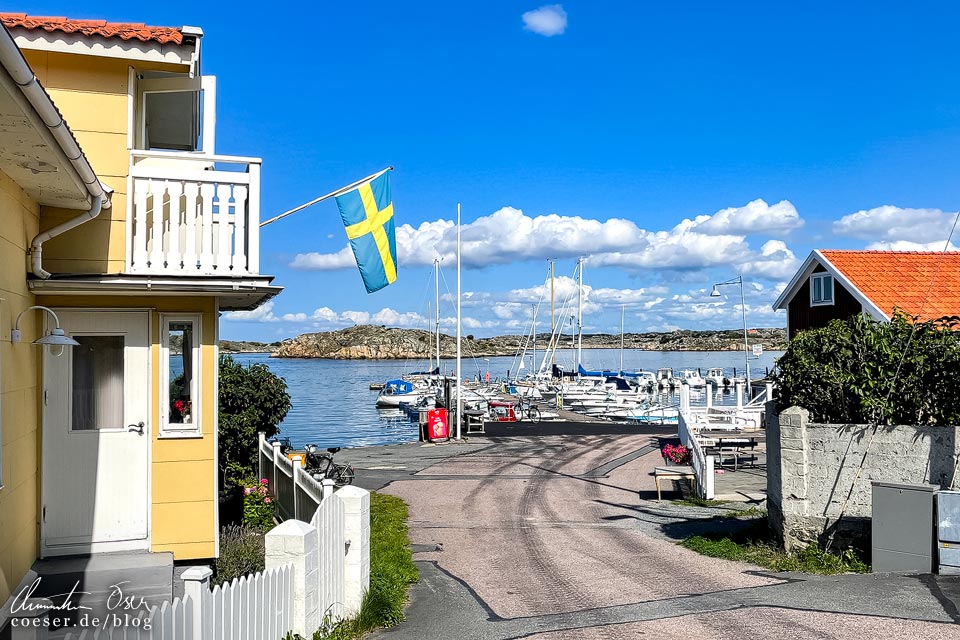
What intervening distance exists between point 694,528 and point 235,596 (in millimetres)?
10385

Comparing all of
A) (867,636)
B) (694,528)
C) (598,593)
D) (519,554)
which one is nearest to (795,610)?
(867,636)

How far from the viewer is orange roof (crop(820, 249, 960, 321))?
24.1 meters

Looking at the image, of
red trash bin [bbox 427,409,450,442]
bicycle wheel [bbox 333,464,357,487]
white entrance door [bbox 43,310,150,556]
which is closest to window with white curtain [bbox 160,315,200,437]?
→ white entrance door [bbox 43,310,150,556]

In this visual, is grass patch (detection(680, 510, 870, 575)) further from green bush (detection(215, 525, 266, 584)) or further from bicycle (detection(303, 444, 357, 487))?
bicycle (detection(303, 444, 357, 487))

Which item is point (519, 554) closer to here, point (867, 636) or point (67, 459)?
point (867, 636)

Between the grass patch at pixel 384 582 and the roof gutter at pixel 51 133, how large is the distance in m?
4.50

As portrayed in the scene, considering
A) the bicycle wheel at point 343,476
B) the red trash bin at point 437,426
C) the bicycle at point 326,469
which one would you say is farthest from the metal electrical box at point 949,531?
the red trash bin at point 437,426

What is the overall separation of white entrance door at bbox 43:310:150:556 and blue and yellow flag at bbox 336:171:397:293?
14.3 feet

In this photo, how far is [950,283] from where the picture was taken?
24969mm

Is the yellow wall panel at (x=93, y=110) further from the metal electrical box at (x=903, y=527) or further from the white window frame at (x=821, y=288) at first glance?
the white window frame at (x=821, y=288)

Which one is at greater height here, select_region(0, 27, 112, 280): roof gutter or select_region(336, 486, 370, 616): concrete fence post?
Answer: select_region(0, 27, 112, 280): roof gutter

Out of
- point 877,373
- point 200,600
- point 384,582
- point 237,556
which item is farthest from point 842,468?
point 200,600

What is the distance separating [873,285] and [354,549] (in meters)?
21.6

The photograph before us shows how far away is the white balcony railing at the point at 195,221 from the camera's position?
9062mm
